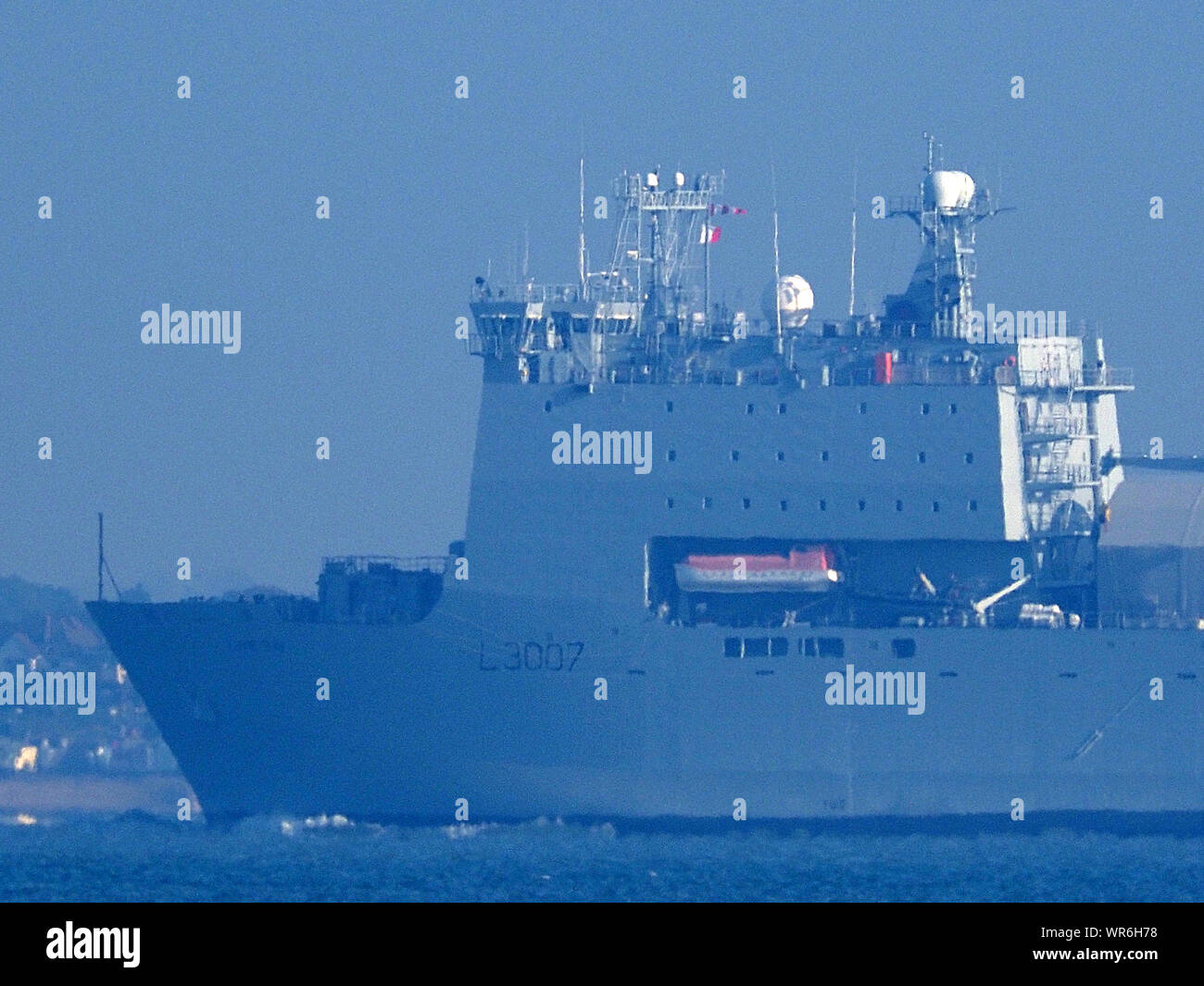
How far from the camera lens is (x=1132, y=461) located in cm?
4391

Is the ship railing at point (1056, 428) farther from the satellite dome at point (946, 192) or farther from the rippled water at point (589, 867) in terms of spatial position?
the rippled water at point (589, 867)

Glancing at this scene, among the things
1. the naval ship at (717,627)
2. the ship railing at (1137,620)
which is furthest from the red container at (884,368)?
the ship railing at (1137,620)

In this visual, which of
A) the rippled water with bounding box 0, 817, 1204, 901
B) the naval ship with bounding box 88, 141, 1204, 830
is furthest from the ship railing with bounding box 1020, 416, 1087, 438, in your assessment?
the rippled water with bounding box 0, 817, 1204, 901

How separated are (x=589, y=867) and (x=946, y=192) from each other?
1149 centimetres

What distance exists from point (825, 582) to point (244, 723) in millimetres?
8436

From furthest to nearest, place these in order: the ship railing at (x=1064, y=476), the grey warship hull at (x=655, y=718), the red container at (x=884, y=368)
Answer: the ship railing at (x=1064, y=476), the red container at (x=884, y=368), the grey warship hull at (x=655, y=718)

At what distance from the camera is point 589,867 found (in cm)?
4031

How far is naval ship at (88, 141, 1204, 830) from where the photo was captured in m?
41.8

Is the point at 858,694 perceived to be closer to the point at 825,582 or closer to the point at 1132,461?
the point at 825,582

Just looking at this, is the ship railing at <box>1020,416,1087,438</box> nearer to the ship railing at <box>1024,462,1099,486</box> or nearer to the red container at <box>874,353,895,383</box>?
the ship railing at <box>1024,462,1099,486</box>

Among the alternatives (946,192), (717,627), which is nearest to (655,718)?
(717,627)

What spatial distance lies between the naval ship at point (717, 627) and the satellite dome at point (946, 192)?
2.14 meters

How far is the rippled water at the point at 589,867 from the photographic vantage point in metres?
37.5
